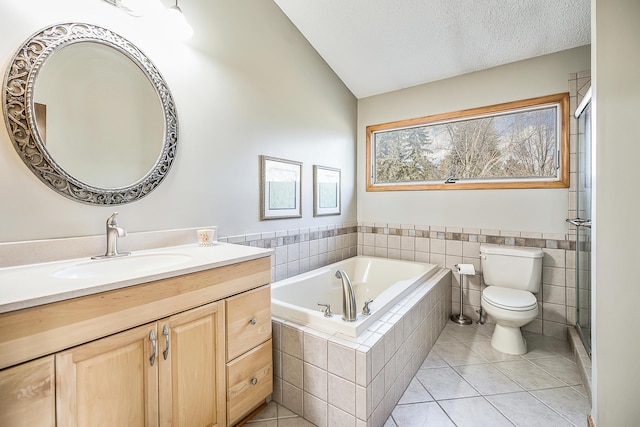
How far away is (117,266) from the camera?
1.32m

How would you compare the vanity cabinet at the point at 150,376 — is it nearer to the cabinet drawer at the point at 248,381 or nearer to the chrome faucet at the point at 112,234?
the cabinet drawer at the point at 248,381

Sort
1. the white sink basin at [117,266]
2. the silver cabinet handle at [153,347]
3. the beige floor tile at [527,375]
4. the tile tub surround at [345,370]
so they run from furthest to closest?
the beige floor tile at [527,375]
the tile tub surround at [345,370]
the white sink basin at [117,266]
the silver cabinet handle at [153,347]

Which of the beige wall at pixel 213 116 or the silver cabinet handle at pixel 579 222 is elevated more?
the beige wall at pixel 213 116

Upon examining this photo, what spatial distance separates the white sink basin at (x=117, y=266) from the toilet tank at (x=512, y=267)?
2327 millimetres

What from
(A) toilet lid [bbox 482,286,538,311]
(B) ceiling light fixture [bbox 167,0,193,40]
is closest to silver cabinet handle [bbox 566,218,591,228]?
(A) toilet lid [bbox 482,286,538,311]

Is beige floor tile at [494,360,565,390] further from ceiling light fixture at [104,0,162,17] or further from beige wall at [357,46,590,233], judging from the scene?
ceiling light fixture at [104,0,162,17]

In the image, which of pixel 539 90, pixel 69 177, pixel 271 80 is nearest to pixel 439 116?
pixel 539 90

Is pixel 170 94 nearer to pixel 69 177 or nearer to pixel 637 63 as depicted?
pixel 69 177

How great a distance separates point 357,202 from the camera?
3.32 m

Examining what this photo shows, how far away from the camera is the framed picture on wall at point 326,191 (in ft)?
8.84

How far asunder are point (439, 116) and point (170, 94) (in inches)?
91.7

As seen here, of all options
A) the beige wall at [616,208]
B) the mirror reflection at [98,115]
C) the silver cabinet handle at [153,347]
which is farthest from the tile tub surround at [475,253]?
the silver cabinet handle at [153,347]

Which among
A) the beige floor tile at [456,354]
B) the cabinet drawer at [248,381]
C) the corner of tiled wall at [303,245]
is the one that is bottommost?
the beige floor tile at [456,354]

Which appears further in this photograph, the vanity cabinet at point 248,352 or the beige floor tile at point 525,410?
the beige floor tile at point 525,410
